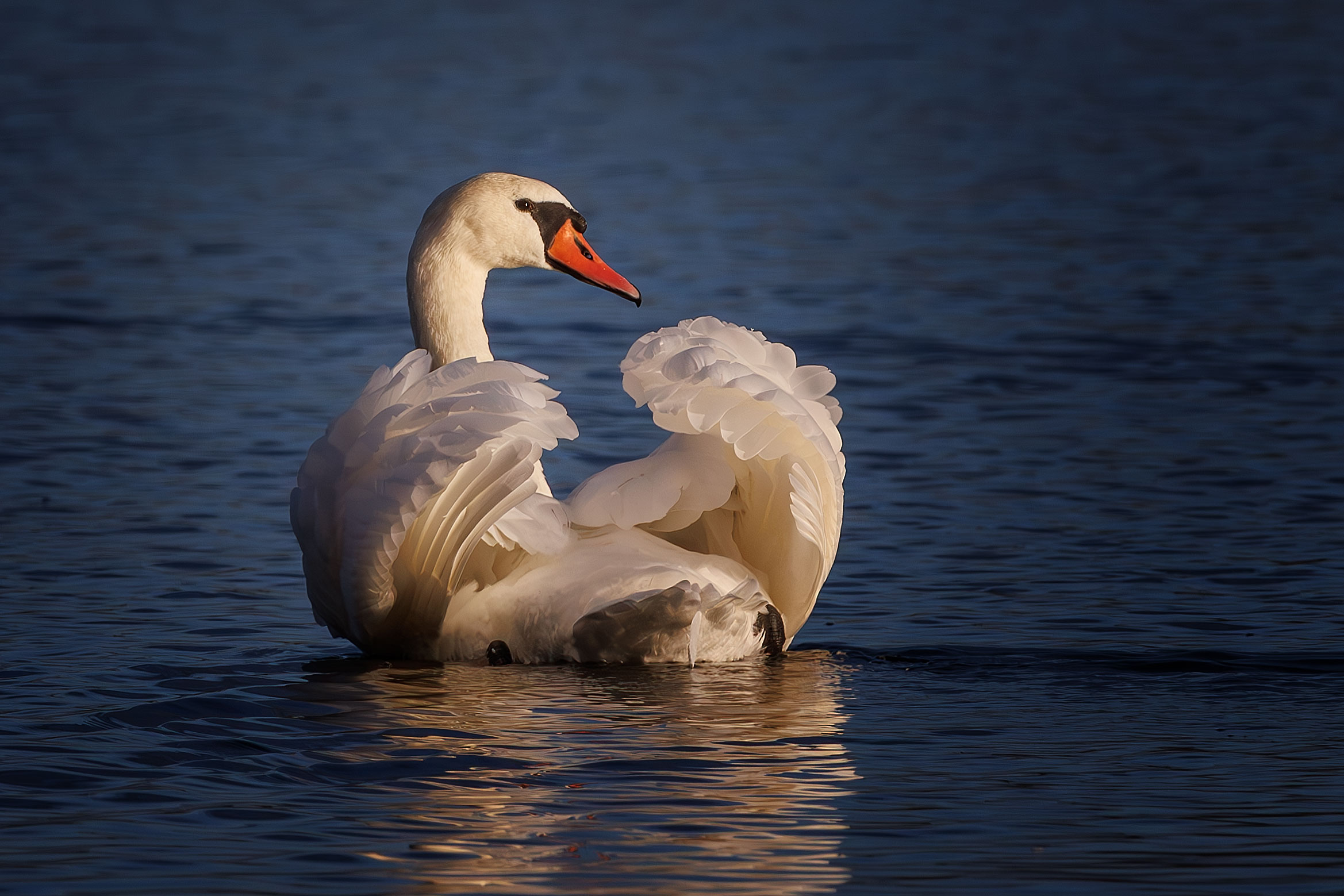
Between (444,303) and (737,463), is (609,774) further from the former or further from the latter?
(444,303)

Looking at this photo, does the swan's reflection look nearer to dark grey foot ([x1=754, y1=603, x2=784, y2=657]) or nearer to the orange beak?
dark grey foot ([x1=754, y1=603, x2=784, y2=657])

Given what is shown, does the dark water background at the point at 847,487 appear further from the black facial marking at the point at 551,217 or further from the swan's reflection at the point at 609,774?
the black facial marking at the point at 551,217

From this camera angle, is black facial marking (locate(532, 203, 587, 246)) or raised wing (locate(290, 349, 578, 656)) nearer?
raised wing (locate(290, 349, 578, 656))

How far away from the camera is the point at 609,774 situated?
4902 millimetres

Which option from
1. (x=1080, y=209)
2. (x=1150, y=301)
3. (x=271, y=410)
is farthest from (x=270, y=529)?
(x=1080, y=209)

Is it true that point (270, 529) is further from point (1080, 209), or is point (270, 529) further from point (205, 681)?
point (1080, 209)

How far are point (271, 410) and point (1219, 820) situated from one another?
6.81m

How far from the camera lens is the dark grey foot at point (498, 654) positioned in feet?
19.8

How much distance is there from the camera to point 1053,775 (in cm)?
498

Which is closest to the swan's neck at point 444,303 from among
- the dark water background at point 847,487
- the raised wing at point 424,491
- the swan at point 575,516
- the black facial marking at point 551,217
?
the black facial marking at point 551,217

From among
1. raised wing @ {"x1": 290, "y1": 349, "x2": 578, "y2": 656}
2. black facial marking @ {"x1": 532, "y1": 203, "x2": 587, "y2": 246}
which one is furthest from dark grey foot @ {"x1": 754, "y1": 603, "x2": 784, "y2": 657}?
black facial marking @ {"x1": 532, "y1": 203, "x2": 587, "y2": 246}

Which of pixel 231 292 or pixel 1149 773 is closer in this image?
pixel 1149 773

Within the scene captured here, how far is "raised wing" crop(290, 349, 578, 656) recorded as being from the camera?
222 inches

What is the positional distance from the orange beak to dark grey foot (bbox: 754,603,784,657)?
1.46 meters
